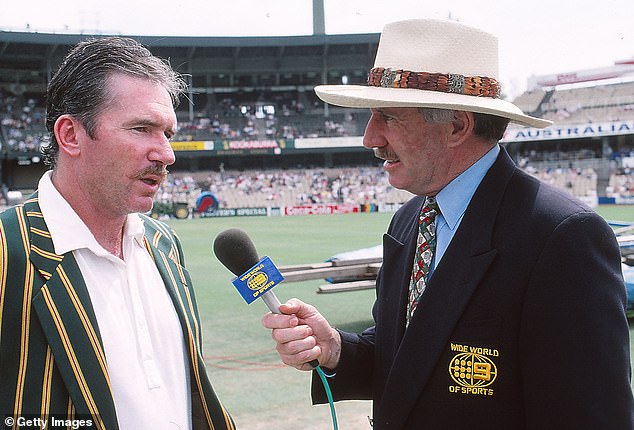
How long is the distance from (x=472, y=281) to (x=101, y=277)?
1.22 meters

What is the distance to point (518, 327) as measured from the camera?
1995 millimetres

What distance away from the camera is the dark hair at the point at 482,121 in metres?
2.27

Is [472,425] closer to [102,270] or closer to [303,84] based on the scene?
[102,270]

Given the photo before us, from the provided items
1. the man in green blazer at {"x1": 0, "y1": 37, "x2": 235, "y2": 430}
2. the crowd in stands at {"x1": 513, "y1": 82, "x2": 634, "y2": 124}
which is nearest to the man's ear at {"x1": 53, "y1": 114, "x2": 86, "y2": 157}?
the man in green blazer at {"x1": 0, "y1": 37, "x2": 235, "y2": 430}

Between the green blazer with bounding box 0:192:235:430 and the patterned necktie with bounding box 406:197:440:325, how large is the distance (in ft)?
3.47

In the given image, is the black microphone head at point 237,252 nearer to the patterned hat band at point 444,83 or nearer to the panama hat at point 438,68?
the panama hat at point 438,68

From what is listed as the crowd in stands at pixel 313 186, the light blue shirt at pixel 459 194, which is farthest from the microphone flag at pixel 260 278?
the crowd in stands at pixel 313 186

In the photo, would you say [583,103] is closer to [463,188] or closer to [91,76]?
[463,188]

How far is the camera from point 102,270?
2207mm

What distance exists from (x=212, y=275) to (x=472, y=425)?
11.7 metres

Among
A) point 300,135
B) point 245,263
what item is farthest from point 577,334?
point 300,135

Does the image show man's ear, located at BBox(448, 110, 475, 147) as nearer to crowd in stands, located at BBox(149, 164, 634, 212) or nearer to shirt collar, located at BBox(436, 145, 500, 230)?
shirt collar, located at BBox(436, 145, 500, 230)

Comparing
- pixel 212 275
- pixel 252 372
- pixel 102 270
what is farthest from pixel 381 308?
pixel 212 275

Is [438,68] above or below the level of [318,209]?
above
